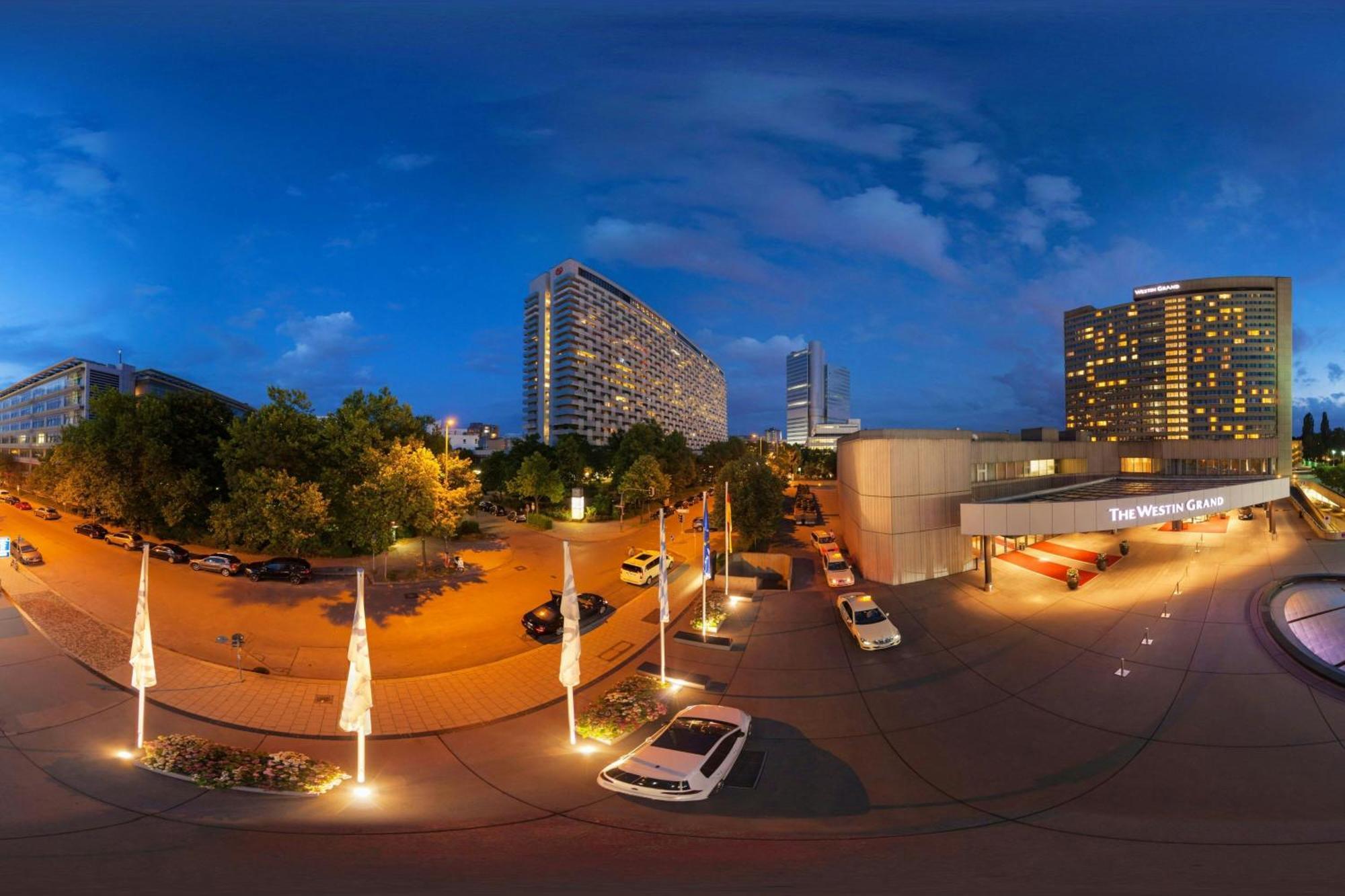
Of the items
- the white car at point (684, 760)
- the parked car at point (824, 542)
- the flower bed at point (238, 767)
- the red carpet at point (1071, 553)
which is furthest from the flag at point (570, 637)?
the red carpet at point (1071, 553)

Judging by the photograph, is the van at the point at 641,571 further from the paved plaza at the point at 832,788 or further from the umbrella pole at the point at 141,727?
the umbrella pole at the point at 141,727

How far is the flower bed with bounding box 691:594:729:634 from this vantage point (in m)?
19.2

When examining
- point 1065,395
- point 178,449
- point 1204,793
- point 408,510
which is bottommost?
point 1204,793

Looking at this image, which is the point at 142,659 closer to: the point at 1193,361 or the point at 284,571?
the point at 284,571

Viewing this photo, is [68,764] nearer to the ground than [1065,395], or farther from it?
nearer to the ground

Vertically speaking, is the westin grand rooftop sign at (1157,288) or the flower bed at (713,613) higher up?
the westin grand rooftop sign at (1157,288)

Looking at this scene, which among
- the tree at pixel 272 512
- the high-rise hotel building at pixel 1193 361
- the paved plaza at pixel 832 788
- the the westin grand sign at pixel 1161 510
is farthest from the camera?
the high-rise hotel building at pixel 1193 361

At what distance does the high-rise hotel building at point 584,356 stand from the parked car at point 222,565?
10998cm

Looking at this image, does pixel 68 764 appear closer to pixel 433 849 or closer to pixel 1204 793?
pixel 433 849

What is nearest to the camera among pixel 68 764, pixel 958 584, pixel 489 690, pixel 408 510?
pixel 68 764

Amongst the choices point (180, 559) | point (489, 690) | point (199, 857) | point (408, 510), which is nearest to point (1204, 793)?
point (489, 690)

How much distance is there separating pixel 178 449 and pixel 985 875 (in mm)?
41119

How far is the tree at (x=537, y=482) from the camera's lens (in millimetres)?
48000

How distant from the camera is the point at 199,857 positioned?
25.5 ft
